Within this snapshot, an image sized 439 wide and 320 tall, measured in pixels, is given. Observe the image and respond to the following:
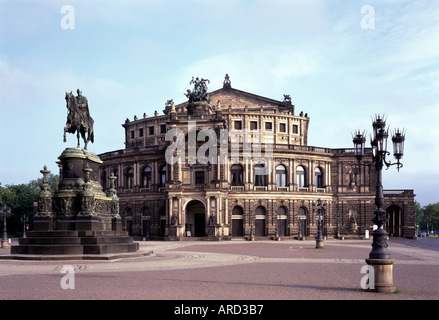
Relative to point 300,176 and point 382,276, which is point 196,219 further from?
point 382,276

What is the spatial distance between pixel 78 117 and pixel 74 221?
6.77 metres

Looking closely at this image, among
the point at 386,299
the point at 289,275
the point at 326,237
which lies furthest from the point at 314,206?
the point at 386,299

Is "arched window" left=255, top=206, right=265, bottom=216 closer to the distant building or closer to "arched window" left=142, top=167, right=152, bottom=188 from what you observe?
the distant building

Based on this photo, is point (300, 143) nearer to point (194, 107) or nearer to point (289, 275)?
point (194, 107)

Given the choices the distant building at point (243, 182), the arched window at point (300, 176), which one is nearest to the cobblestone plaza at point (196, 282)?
the distant building at point (243, 182)

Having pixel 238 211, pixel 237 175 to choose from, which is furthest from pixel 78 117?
pixel 238 211

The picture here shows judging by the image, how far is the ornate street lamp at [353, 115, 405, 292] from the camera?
606 inches

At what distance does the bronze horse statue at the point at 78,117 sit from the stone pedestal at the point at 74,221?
1.70 m

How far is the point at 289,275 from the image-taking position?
20.1m

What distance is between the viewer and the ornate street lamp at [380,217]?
15.4 m

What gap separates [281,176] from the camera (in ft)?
247

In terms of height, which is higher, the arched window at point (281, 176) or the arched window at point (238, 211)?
the arched window at point (281, 176)

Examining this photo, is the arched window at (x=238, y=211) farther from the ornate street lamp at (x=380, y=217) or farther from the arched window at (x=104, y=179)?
the ornate street lamp at (x=380, y=217)

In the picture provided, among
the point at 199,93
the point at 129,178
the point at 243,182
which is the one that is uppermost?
the point at 199,93
